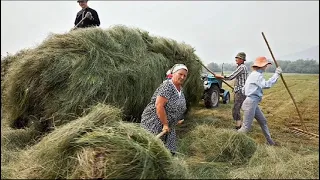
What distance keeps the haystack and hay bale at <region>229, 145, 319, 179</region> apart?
2135 mm

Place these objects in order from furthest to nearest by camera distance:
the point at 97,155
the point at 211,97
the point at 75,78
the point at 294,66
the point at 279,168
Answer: the point at 211,97
the point at 294,66
the point at 75,78
the point at 279,168
the point at 97,155

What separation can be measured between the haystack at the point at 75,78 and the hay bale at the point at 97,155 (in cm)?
91

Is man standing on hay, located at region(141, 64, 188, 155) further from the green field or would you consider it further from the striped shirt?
the striped shirt

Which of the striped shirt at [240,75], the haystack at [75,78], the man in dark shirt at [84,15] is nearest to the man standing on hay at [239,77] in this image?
the striped shirt at [240,75]

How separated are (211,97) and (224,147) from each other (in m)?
5.46

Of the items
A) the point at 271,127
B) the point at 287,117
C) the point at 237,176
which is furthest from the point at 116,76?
the point at 287,117

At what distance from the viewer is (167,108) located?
4730 millimetres

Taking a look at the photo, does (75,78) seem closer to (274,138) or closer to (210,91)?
(274,138)

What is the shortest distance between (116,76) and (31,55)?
4.14 ft

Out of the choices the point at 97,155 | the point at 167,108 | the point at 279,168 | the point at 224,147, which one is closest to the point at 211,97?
the point at 224,147

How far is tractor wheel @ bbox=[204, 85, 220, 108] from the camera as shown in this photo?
34.1 feet

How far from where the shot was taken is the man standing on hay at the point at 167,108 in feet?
15.1

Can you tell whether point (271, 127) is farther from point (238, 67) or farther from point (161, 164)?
point (161, 164)

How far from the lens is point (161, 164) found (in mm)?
3467
